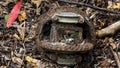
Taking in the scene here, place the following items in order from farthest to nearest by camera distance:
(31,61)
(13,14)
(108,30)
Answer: (13,14) < (108,30) < (31,61)

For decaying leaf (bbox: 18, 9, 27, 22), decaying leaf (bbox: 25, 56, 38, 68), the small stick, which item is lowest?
decaying leaf (bbox: 25, 56, 38, 68)

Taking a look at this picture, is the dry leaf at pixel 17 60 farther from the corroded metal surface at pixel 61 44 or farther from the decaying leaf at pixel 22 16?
the decaying leaf at pixel 22 16

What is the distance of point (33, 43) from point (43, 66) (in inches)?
20.2

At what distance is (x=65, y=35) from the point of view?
4352 millimetres

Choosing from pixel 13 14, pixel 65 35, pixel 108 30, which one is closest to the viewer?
pixel 65 35

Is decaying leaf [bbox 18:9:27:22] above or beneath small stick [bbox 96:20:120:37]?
above

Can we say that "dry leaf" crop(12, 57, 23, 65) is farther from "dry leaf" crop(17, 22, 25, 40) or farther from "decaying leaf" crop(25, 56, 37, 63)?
"dry leaf" crop(17, 22, 25, 40)

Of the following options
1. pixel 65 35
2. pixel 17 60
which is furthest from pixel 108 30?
pixel 17 60

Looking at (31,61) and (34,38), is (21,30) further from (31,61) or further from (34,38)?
(31,61)

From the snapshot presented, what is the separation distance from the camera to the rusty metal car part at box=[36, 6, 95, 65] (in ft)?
13.7

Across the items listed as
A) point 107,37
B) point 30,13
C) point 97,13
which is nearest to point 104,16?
point 97,13

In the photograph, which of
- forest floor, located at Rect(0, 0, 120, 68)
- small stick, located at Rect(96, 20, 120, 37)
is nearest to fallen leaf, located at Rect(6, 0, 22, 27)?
forest floor, located at Rect(0, 0, 120, 68)

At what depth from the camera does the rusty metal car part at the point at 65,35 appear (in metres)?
4.16

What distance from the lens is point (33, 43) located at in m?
4.88
